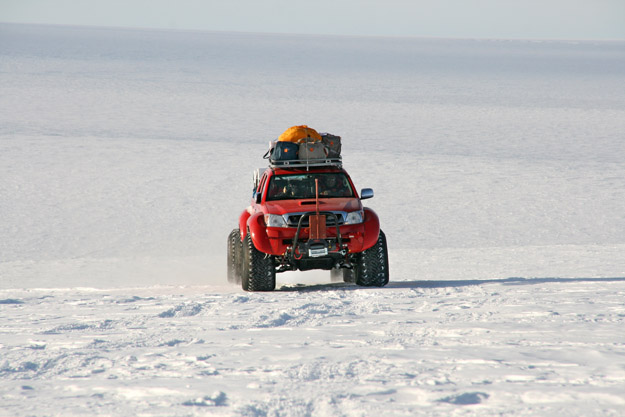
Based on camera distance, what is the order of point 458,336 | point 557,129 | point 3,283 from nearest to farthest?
point 458,336
point 3,283
point 557,129

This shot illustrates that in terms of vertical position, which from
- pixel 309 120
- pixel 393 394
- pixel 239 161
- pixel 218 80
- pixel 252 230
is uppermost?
pixel 218 80

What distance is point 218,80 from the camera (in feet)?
178

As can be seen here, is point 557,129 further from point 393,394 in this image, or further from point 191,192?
point 393,394

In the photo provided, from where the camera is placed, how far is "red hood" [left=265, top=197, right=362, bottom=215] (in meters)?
9.36

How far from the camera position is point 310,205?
31.0 ft

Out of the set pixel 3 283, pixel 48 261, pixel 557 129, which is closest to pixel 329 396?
pixel 3 283

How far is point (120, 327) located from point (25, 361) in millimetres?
1273

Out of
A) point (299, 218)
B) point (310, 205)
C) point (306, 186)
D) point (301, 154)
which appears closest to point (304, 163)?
point (301, 154)

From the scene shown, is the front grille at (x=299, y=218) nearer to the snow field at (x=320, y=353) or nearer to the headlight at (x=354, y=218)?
the headlight at (x=354, y=218)

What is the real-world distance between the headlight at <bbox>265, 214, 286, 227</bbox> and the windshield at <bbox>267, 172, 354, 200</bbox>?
0.74m

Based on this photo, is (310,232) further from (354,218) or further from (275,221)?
(354,218)

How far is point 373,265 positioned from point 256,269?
4.48 ft

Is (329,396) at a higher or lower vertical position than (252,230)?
lower

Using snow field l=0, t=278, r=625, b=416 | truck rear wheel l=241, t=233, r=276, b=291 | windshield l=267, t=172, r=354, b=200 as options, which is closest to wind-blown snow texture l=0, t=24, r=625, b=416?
snow field l=0, t=278, r=625, b=416
